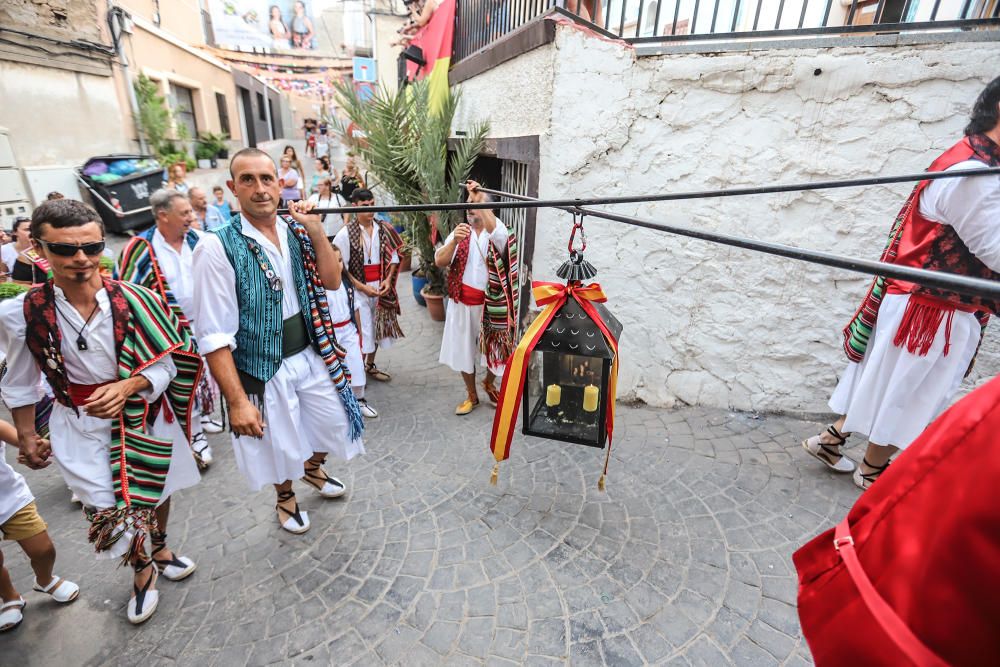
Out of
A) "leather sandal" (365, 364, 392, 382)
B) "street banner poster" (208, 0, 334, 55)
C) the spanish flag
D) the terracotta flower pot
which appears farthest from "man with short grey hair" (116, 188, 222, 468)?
"street banner poster" (208, 0, 334, 55)

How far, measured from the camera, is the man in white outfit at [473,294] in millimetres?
4344

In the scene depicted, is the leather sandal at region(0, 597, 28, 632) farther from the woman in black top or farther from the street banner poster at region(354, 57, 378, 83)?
the street banner poster at region(354, 57, 378, 83)

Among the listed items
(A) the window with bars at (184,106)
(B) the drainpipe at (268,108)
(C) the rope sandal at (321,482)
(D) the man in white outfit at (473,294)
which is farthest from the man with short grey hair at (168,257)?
(B) the drainpipe at (268,108)

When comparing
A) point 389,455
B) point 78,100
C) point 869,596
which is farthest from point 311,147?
point 869,596

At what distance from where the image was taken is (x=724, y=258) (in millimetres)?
4215

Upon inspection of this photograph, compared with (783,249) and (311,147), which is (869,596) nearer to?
(783,249)

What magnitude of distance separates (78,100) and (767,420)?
50.6 feet

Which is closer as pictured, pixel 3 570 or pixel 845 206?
pixel 3 570

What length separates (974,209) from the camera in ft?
8.17

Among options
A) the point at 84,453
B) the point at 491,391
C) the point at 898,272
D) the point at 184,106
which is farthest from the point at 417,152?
the point at 184,106

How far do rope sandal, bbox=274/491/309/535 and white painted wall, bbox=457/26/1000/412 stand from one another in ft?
9.62

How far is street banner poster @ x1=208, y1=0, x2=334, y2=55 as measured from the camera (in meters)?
23.3

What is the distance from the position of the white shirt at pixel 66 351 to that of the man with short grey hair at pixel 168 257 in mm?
871

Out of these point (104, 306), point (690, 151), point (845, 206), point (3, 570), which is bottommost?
point (3, 570)
